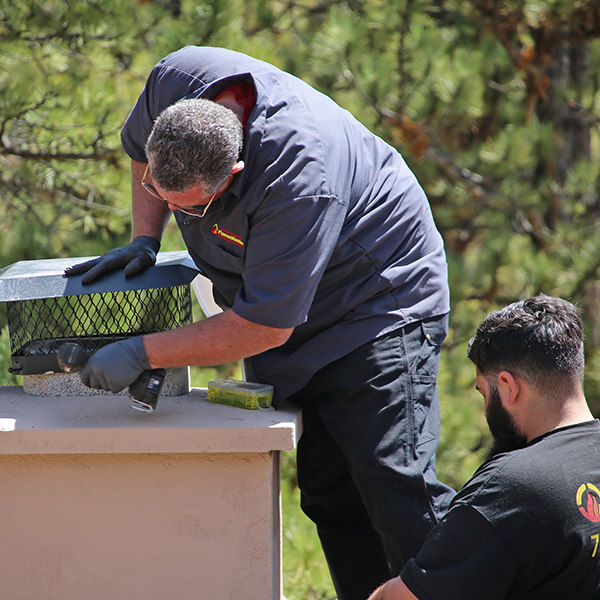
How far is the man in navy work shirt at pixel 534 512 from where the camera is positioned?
3.79 ft

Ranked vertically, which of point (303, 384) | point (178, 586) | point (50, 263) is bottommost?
point (178, 586)

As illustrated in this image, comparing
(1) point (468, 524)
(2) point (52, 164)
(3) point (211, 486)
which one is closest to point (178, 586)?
(3) point (211, 486)

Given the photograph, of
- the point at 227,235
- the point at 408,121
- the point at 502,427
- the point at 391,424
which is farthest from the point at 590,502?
the point at 408,121

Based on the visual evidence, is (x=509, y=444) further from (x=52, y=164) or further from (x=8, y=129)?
(x=8, y=129)

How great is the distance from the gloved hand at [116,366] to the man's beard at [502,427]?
723mm

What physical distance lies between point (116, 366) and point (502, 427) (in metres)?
0.80

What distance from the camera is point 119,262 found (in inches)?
63.1

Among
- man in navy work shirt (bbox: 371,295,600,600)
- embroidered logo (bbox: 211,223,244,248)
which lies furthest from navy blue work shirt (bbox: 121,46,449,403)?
man in navy work shirt (bbox: 371,295,600,600)

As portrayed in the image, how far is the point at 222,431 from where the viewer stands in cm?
136

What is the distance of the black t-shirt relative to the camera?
116 cm

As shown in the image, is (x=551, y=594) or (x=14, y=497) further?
(x=14, y=497)

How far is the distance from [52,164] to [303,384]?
191 cm

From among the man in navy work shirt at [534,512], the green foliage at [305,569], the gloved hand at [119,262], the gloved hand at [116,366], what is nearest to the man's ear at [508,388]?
the man in navy work shirt at [534,512]

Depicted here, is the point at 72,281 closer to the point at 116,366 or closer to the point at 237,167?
the point at 116,366
